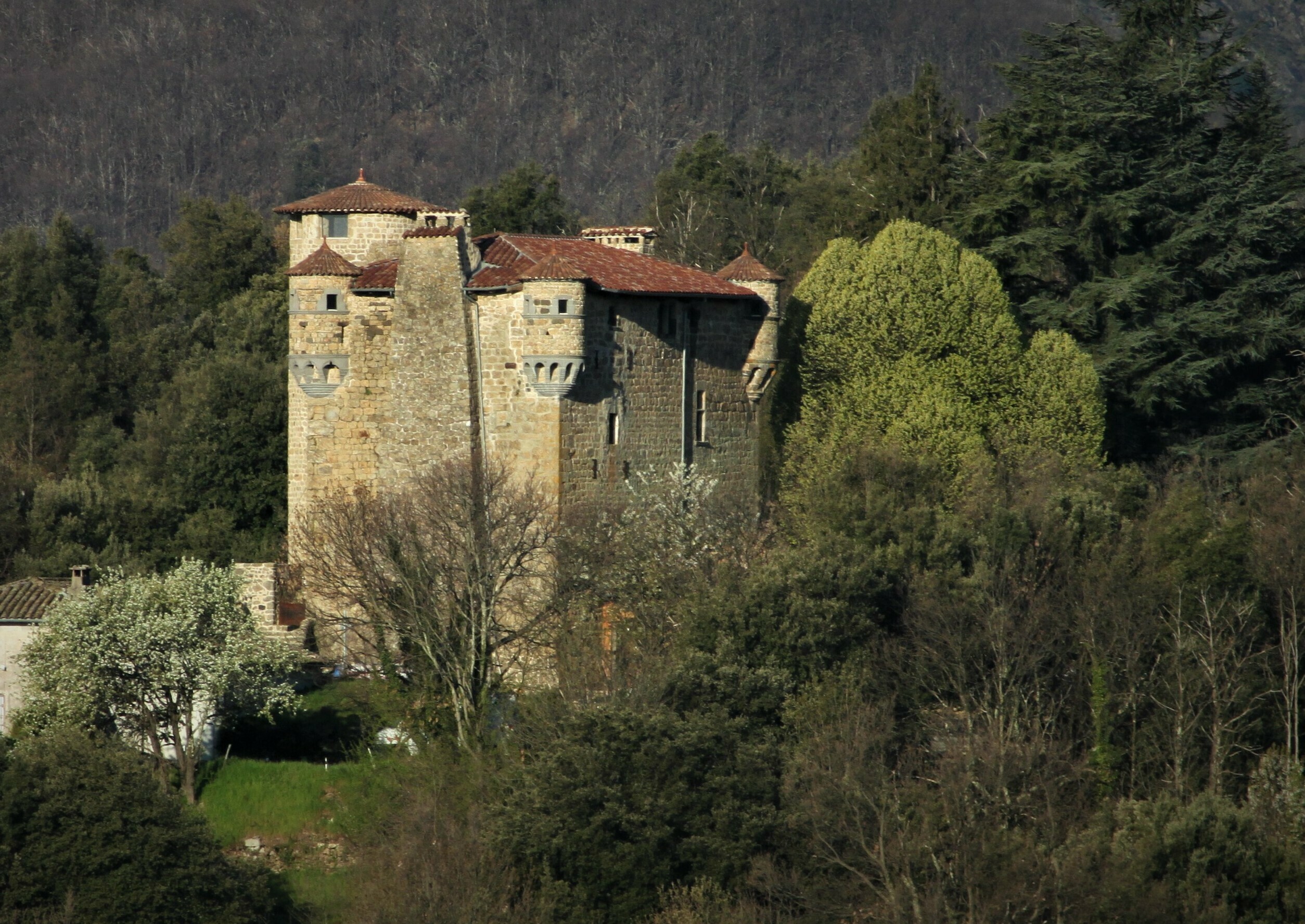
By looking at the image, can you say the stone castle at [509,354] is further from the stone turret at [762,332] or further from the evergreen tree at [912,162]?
the evergreen tree at [912,162]

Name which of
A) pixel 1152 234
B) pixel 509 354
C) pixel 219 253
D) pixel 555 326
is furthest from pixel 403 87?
pixel 555 326

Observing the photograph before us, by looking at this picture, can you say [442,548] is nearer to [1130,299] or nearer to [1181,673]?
[1181,673]

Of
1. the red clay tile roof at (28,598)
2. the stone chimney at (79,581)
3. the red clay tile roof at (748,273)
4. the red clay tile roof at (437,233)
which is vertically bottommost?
the red clay tile roof at (28,598)

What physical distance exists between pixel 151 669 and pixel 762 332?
48.1 ft

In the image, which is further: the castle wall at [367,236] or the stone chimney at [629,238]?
the stone chimney at [629,238]

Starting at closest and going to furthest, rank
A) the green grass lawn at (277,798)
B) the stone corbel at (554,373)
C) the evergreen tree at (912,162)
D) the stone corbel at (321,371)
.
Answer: the green grass lawn at (277,798) → the stone corbel at (554,373) → the stone corbel at (321,371) → the evergreen tree at (912,162)

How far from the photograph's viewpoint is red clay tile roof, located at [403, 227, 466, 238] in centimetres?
4203

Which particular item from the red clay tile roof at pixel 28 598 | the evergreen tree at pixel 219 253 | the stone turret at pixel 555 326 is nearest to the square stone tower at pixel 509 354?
the stone turret at pixel 555 326

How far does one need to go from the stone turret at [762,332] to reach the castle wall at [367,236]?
6.93 meters

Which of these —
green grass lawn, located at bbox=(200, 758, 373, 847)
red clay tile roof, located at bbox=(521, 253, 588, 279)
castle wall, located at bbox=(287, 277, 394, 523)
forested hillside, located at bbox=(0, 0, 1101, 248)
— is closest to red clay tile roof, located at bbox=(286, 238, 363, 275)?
castle wall, located at bbox=(287, 277, 394, 523)

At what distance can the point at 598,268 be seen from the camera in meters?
42.6

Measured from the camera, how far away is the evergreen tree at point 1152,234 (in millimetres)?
52062

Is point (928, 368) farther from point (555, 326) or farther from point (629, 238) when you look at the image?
point (555, 326)

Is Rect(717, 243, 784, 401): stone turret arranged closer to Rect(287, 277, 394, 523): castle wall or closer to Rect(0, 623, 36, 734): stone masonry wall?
Rect(287, 277, 394, 523): castle wall
